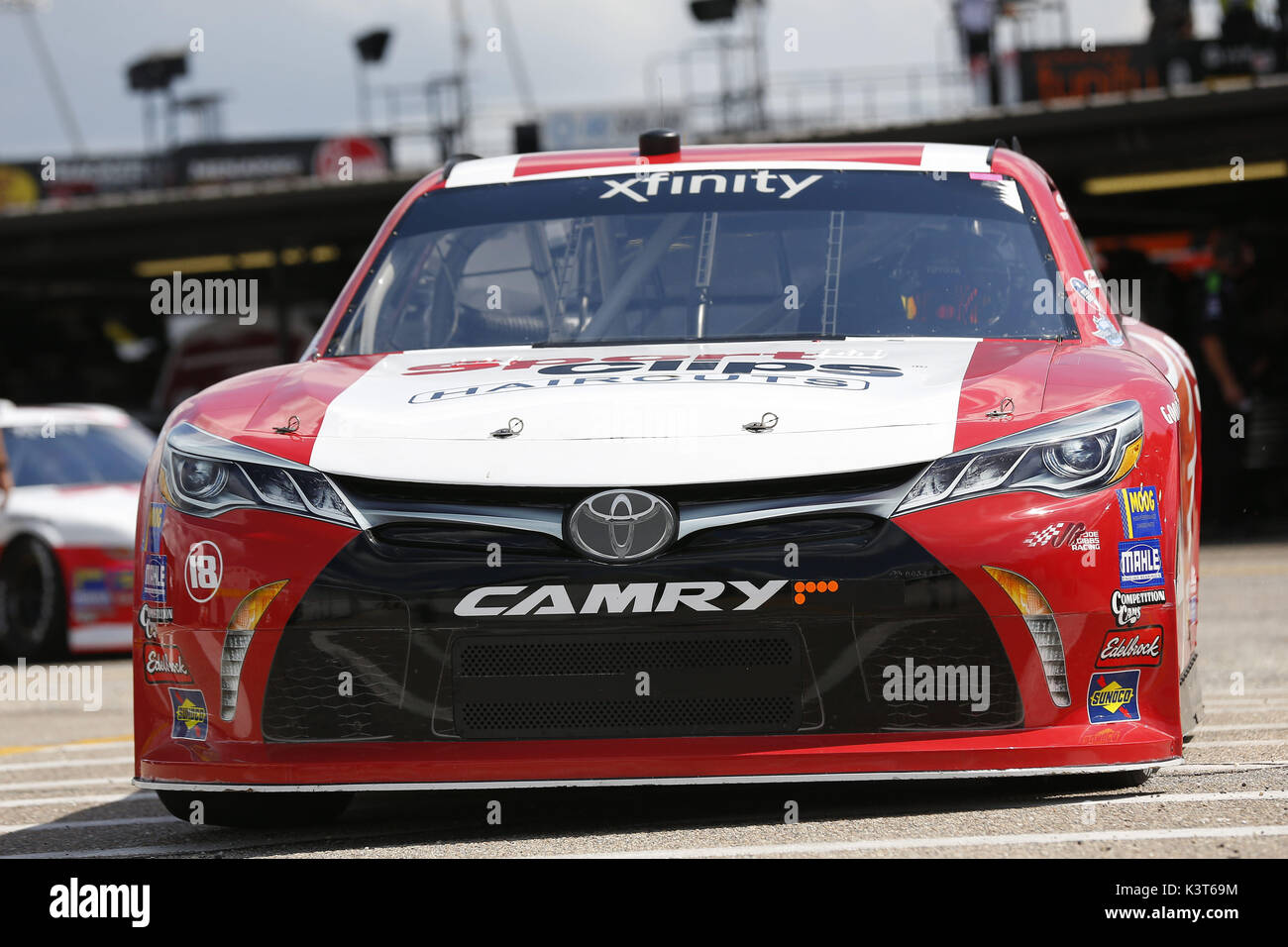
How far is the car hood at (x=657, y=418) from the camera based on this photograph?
4.18 metres

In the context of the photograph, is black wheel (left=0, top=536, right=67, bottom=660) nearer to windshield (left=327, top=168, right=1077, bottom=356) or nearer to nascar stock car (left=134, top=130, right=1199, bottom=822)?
windshield (left=327, top=168, right=1077, bottom=356)

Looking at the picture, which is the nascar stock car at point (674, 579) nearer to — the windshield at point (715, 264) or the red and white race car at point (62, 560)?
the windshield at point (715, 264)

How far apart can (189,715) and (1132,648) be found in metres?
2.06

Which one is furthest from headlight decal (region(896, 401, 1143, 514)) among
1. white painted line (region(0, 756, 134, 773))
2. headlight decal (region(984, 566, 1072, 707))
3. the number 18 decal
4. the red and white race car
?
the red and white race car

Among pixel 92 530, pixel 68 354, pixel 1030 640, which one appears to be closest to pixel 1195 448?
pixel 1030 640

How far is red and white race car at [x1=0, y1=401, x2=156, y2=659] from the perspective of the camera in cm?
1231

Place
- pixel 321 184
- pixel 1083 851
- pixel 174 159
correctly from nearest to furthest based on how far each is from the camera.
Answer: pixel 1083 851, pixel 321 184, pixel 174 159

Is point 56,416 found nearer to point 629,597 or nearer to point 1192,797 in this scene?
point 629,597

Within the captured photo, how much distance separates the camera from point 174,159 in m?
44.9

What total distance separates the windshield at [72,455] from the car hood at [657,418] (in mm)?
8847

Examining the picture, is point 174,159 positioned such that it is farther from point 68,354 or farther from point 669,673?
point 669,673

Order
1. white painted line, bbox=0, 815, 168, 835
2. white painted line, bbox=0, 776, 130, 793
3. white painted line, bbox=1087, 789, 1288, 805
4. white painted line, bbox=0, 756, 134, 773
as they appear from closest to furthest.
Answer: white painted line, bbox=1087, 789, 1288, 805 → white painted line, bbox=0, 815, 168, 835 → white painted line, bbox=0, 776, 130, 793 → white painted line, bbox=0, 756, 134, 773

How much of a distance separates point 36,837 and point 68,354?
44477mm

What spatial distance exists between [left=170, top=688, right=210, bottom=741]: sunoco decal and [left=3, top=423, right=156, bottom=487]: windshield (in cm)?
890
